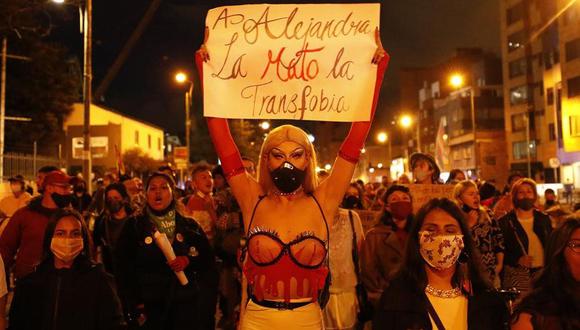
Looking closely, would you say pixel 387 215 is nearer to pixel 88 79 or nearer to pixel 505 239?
pixel 505 239

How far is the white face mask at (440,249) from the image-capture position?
3.44 m

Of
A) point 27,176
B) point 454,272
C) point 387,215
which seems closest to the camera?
point 454,272

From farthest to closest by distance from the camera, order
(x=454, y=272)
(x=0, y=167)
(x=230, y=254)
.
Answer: (x=0, y=167)
(x=230, y=254)
(x=454, y=272)

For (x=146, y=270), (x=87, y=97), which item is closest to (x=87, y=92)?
(x=87, y=97)

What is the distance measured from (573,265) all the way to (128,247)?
12.5ft

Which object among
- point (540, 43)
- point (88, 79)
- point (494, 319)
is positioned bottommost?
point (494, 319)

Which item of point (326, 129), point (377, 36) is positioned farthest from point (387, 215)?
point (326, 129)

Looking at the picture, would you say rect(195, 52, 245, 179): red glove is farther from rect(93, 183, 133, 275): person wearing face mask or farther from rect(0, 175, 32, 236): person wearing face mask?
rect(0, 175, 32, 236): person wearing face mask

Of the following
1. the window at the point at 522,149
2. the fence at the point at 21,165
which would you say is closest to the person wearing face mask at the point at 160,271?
the fence at the point at 21,165

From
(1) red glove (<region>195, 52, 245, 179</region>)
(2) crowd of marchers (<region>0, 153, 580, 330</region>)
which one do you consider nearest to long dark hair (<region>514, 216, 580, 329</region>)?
(2) crowd of marchers (<region>0, 153, 580, 330</region>)

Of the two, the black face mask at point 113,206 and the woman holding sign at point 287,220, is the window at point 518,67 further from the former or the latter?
the woman holding sign at point 287,220

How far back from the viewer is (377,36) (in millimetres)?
4289

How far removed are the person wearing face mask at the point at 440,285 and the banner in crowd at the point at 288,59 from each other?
112cm

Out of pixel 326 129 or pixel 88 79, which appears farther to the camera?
pixel 326 129
